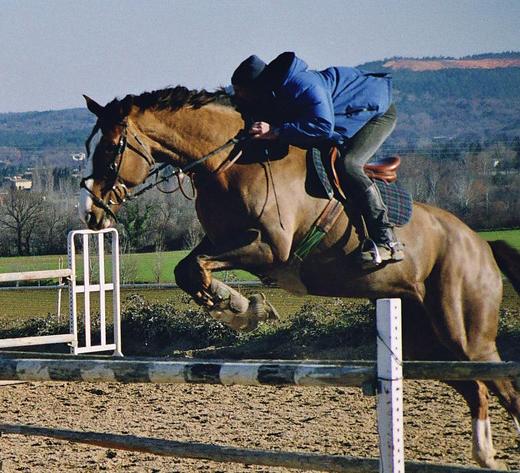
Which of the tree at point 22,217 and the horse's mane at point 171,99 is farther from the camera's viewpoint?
the tree at point 22,217

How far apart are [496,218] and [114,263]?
51.9 feet

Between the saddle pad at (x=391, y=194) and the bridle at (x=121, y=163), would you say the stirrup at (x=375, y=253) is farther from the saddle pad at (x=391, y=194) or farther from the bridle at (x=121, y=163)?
the bridle at (x=121, y=163)

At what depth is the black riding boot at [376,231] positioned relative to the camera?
5371mm

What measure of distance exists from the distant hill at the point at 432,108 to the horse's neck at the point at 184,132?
89080 millimetres

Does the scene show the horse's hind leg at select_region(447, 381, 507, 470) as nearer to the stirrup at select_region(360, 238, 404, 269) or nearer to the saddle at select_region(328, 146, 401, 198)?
the stirrup at select_region(360, 238, 404, 269)

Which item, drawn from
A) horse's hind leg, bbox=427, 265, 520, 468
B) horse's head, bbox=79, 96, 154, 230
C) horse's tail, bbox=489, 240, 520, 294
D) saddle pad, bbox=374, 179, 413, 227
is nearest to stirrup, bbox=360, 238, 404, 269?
saddle pad, bbox=374, 179, 413, 227

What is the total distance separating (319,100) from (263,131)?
0.34 m

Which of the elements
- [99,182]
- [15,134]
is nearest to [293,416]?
[99,182]

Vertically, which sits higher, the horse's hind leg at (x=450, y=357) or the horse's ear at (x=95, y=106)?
the horse's ear at (x=95, y=106)

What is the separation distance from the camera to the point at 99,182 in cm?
535

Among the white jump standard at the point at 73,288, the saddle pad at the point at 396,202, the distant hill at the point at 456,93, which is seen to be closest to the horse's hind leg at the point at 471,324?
the saddle pad at the point at 396,202

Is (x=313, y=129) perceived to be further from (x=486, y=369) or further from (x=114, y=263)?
(x=114, y=263)

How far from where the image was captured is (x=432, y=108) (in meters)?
117

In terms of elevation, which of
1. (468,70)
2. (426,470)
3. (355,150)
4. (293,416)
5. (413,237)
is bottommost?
(293,416)
